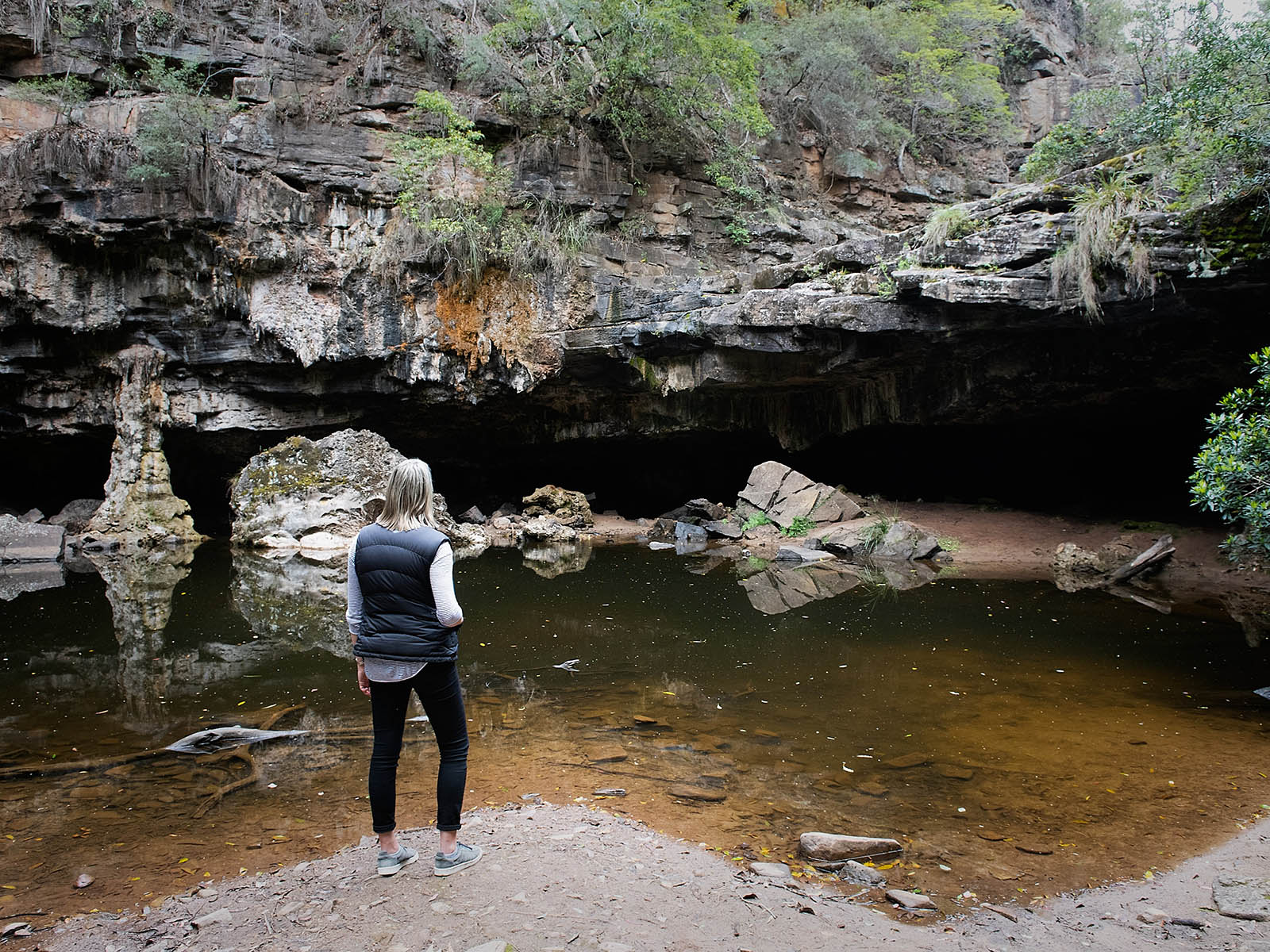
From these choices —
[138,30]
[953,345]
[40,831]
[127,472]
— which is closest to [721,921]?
[40,831]

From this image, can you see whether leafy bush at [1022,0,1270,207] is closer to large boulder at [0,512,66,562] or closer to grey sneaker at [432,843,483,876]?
grey sneaker at [432,843,483,876]

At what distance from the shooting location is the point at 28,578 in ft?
37.6

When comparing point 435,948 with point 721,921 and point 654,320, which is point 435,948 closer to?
point 721,921

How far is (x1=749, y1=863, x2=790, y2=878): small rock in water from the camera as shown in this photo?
10.3 ft

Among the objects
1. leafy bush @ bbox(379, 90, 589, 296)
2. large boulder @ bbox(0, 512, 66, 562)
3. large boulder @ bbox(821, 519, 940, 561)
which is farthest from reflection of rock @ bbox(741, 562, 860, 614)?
large boulder @ bbox(0, 512, 66, 562)

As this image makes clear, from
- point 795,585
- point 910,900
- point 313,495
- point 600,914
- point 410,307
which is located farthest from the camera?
point 410,307

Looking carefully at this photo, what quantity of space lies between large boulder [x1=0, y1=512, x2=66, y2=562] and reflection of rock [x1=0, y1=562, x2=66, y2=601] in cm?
34

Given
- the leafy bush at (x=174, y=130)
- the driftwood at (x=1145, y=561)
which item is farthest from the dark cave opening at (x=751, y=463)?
the leafy bush at (x=174, y=130)

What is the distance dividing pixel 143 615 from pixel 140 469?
870 cm

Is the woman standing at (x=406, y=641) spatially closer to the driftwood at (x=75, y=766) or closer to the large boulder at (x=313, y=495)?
the driftwood at (x=75, y=766)

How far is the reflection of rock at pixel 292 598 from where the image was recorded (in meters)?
7.57

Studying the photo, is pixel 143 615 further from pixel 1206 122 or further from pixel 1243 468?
pixel 1206 122

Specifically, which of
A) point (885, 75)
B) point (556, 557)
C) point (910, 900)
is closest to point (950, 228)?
point (556, 557)

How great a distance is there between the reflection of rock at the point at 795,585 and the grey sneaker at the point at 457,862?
6.10m
